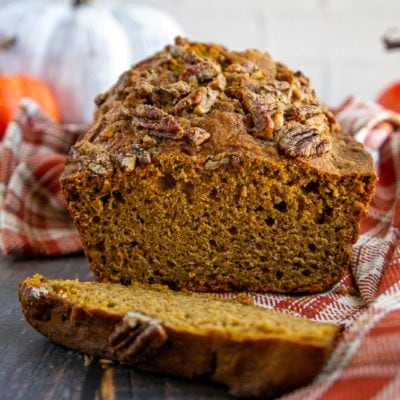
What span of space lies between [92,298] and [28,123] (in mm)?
2430

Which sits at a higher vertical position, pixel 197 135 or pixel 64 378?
pixel 197 135

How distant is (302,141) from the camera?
2.85m

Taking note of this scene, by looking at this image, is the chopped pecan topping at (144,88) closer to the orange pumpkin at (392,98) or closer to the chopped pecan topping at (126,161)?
the chopped pecan topping at (126,161)

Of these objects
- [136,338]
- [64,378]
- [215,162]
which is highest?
[215,162]

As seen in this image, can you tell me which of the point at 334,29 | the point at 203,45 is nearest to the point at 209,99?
the point at 203,45

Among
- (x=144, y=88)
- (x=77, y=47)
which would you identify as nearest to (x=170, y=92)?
(x=144, y=88)

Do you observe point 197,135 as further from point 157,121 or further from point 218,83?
point 218,83

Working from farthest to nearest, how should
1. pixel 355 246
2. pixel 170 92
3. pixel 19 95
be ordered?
1. pixel 19 95
2. pixel 355 246
3. pixel 170 92

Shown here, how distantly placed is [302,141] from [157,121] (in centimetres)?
70

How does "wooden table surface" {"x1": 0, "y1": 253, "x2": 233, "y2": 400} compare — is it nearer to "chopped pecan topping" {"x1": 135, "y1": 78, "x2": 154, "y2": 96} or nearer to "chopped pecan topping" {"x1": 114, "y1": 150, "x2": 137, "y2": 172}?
"chopped pecan topping" {"x1": 114, "y1": 150, "x2": 137, "y2": 172}

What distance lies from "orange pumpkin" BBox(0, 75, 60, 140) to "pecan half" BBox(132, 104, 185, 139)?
2939 millimetres

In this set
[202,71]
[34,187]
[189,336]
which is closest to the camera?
[189,336]

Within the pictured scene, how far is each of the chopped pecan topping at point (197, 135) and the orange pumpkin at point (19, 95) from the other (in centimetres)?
319

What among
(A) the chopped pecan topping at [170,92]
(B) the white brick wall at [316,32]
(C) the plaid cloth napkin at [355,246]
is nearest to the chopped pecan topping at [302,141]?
(A) the chopped pecan topping at [170,92]
